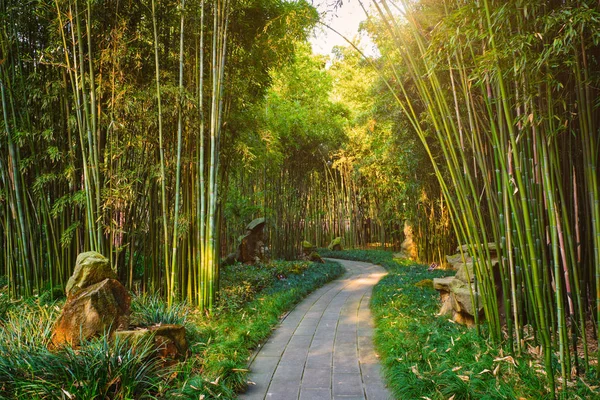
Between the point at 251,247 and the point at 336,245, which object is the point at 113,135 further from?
the point at 336,245

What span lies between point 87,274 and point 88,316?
28 centimetres

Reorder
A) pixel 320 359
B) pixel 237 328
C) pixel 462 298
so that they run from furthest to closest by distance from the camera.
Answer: pixel 237 328
pixel 462 298
pixel 320 359

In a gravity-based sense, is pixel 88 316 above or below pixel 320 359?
above

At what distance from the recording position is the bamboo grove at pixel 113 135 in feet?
11.9

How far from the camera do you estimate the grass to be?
1.94 meters

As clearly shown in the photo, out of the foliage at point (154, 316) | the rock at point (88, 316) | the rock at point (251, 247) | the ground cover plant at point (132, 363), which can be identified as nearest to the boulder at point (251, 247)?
the rock at point (251, 247)

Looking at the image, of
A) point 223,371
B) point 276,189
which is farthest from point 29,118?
point 276,189

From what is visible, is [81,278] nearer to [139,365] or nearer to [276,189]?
[139,365]

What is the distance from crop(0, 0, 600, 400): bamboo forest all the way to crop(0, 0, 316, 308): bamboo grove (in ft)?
0.09

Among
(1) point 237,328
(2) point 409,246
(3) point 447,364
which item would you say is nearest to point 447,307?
(3) point 447,364

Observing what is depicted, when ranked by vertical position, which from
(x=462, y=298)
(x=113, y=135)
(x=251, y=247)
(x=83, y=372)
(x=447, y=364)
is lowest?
(x=447, y=364)

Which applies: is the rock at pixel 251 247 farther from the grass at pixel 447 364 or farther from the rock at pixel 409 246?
the grass at pixel 447 364

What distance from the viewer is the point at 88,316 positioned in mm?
2396

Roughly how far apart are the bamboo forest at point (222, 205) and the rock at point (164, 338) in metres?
0.01
